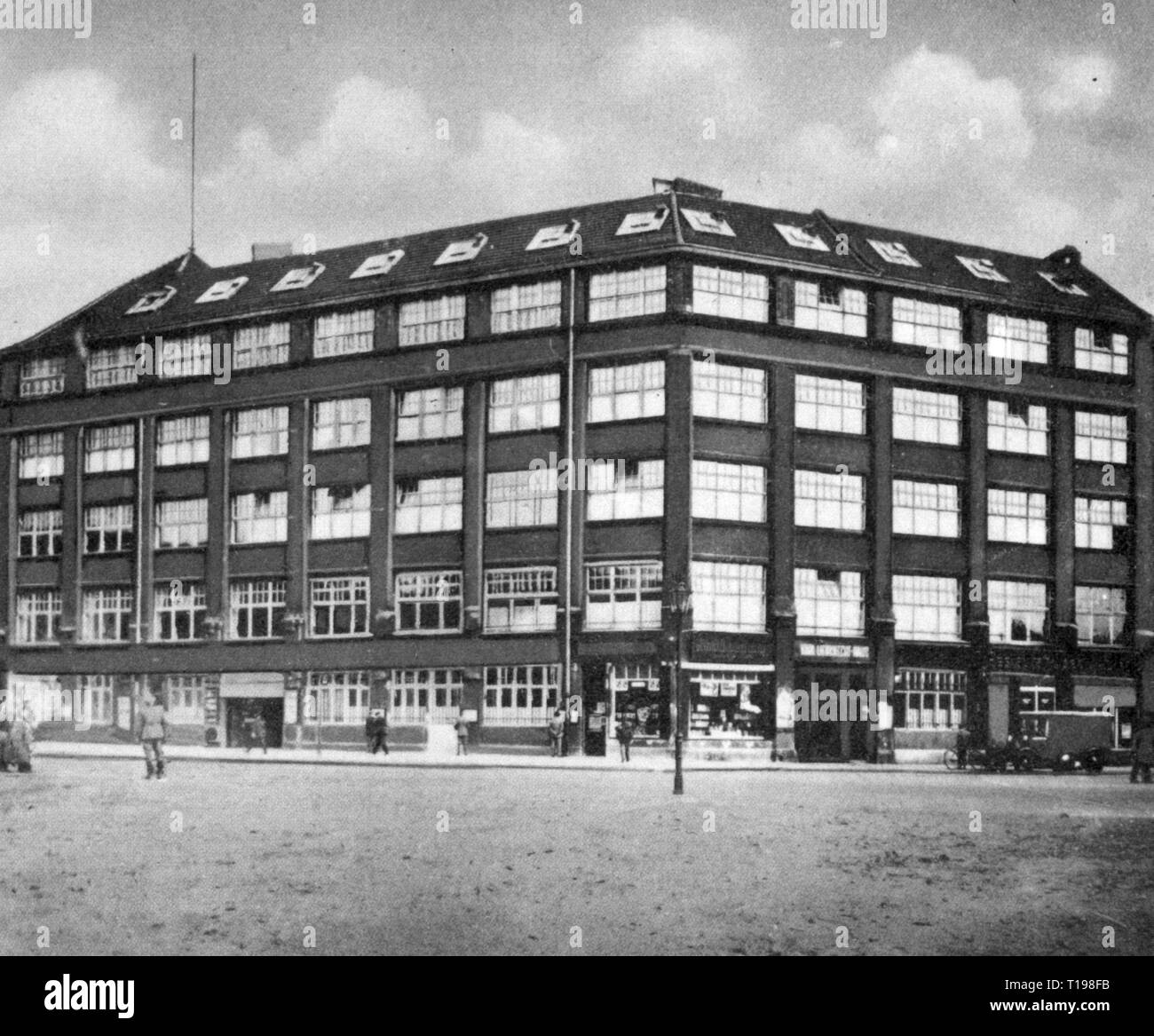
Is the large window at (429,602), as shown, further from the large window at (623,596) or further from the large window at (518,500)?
the large window at (623,596)

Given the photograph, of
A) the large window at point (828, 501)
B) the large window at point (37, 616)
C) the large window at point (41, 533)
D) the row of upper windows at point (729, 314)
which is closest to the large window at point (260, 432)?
the row of upper windows at point (729, 314)

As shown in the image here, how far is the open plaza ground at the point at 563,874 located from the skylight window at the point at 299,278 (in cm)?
2828

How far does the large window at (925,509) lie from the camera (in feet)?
153

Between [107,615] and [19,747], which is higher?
[107,615]

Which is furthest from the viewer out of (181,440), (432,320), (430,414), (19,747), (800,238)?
(181,440)

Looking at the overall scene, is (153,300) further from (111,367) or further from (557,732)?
(557,732)

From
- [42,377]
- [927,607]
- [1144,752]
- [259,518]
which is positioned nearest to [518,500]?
[259,518]

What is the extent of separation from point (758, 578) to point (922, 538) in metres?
5.84

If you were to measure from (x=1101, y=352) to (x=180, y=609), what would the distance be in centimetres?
3250

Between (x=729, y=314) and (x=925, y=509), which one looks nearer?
(x=729, y=314)

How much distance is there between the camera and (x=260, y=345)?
50906mm

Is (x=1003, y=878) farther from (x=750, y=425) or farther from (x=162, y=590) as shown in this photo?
(x=162, y=590)

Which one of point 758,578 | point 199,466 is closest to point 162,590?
point 199,466
